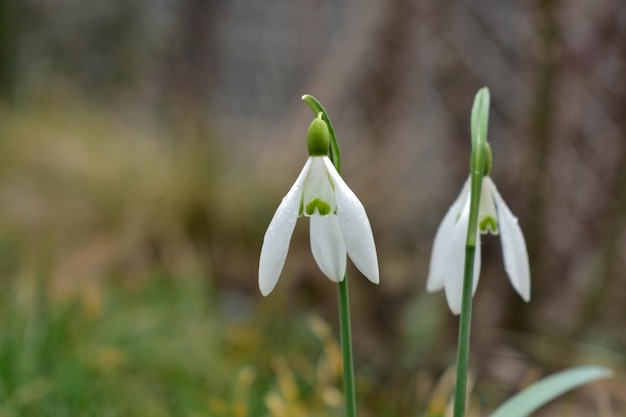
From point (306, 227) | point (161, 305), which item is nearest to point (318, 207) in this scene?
point (161, 305)

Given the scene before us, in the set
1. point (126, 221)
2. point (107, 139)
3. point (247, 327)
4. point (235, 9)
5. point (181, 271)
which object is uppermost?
point (235, 9)

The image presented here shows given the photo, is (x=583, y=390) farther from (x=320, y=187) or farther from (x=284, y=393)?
(x=320, y=187)

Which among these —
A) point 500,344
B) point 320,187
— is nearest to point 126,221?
point 500,344

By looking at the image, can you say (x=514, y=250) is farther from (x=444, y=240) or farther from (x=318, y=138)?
(x=318, y=138)

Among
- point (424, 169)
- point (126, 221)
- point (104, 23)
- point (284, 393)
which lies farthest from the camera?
point (104, 23)

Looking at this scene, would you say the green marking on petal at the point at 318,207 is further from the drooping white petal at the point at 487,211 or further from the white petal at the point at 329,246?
the drooping white petal at the point at 487,211

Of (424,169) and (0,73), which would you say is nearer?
(424,169)
